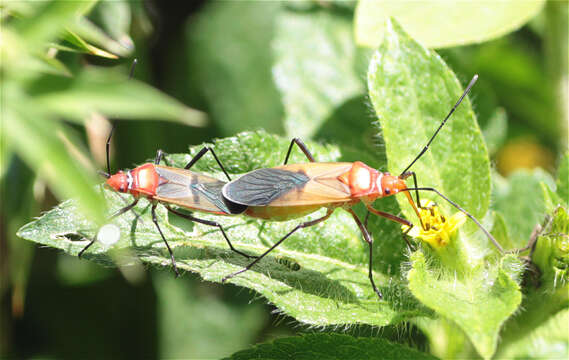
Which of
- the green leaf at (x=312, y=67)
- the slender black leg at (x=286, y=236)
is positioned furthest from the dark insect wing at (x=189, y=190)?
the green leaf at (x=312, y=67)

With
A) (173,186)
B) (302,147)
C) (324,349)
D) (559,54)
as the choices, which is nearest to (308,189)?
(302,147)

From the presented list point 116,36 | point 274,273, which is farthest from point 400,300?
point 116,36

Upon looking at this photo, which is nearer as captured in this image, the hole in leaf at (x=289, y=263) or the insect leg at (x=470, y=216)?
the insect leg at (x=470, y=216)

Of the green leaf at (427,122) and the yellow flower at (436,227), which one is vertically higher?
the green leaf at (427,122)

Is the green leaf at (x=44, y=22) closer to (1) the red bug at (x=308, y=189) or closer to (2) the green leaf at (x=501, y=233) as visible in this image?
(1) the red bug at (x=308, y=189)

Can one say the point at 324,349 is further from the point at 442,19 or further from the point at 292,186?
the point at 442,19

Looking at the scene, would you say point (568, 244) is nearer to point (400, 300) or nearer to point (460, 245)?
point (460, 245)

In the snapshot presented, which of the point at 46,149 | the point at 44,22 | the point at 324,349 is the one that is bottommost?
the point at 324,349
